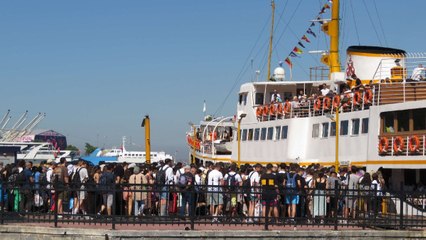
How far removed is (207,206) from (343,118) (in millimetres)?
16135

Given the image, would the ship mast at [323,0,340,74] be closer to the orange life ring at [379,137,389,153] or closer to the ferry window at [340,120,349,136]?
the ferry window at [340,120,349,136]

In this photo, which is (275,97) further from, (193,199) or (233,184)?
(193,199)

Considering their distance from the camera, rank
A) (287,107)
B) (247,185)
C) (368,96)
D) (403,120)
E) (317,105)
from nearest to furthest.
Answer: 1. (247,185)
2. (403,120)
3. (368,96)
4. (317,105)
5. (287,107)

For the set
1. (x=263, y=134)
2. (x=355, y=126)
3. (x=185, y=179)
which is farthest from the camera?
(x=263, y=134)

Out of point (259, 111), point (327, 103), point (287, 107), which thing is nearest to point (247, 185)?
point (327, 103)

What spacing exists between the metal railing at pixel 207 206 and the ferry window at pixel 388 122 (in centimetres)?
1097

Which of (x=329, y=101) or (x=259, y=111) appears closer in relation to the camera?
(x=329, y=101)

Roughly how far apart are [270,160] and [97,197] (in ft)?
74.3

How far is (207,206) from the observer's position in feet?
61.0

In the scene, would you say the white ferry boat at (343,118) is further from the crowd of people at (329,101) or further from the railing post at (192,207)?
the railing post at (192,207)

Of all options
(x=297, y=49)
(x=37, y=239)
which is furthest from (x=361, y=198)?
(x=297, y=49)

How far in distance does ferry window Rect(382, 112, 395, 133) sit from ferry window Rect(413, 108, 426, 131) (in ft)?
3.67

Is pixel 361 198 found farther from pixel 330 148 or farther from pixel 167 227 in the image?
pixel 330 148

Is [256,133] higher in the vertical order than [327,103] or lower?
lower
